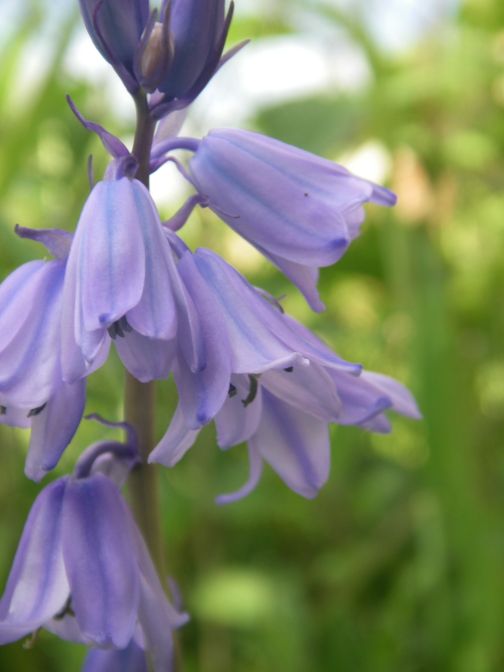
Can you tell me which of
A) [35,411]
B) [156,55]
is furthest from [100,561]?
[156,55]

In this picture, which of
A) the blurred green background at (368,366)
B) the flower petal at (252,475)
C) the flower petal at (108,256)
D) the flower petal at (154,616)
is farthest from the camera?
the blurred green background at (368,366)

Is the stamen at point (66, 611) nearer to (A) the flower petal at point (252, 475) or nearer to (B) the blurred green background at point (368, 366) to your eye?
(A) the flower petal at point (252, 475)

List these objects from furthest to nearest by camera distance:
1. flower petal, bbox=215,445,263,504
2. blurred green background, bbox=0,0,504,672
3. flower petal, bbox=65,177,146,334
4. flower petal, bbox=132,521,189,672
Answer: blurred green background, bbox=0,0,504,672, flower petal, bbox=215,445,263,504, flower petal, bbox=132,521,189,672, flower petal, bbox=65,177,146,334

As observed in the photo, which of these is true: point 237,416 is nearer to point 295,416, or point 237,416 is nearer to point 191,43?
point 295,416

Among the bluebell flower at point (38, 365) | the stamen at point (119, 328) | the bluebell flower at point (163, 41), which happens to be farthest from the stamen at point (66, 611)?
the bluebell flower at point (163, 41)

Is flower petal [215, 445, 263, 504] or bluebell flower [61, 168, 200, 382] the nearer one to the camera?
bluebell flower [61, 168, 200, 382]

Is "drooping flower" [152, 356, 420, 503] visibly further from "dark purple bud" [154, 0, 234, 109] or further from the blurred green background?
the blurred green background

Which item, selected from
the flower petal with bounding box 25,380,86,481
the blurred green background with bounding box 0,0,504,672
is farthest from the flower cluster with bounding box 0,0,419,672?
the blurred green background with bounding box 0,0,504,672
